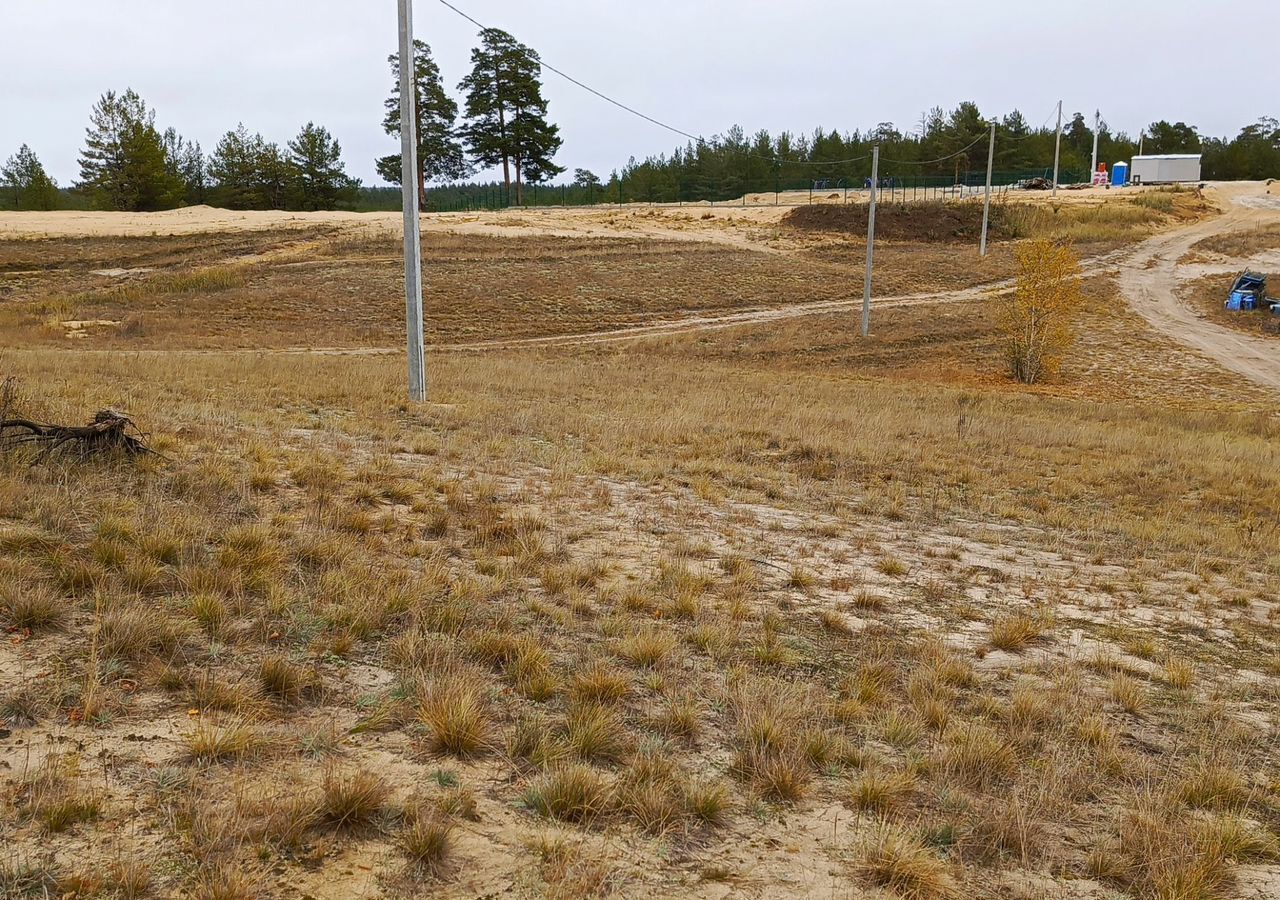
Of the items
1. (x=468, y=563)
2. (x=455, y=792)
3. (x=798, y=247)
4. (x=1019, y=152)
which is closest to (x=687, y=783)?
(x=455, y=792)

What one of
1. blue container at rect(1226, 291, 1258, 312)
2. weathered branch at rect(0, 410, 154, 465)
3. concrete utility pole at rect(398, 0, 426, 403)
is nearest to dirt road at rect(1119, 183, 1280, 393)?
blue container at rect(1226, 291, 1258, 312)

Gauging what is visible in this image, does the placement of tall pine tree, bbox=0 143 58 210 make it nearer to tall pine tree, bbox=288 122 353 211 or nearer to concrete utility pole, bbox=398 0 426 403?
tall pine tree, bbox=288 122 353 211

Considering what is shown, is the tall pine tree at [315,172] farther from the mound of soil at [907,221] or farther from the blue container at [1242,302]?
the blue container at [1242,302]

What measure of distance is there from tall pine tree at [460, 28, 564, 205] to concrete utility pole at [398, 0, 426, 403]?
71.1 meters

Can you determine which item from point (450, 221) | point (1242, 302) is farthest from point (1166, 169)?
point (450, 221)

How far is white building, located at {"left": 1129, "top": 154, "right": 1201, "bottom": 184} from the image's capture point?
101 m

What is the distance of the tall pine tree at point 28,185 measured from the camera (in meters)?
85.2

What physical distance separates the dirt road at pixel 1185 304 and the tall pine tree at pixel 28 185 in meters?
93.7

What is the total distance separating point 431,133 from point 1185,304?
64212mm

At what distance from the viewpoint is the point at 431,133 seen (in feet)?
273

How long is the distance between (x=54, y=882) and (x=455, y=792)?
4.74 ft

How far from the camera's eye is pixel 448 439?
40.6ft

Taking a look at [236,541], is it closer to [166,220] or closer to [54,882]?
[54,882]

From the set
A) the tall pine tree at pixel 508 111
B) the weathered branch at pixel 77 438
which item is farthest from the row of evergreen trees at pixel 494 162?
the weathered branch at pixel 77 438
